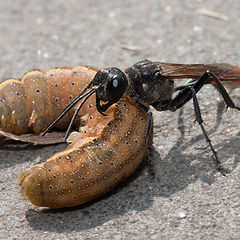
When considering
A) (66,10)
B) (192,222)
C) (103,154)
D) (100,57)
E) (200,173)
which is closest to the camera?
(192,222)

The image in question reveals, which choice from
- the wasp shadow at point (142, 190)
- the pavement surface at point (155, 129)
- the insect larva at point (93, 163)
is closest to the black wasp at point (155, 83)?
the insect larva at point (93, 163)

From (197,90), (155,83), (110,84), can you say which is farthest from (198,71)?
(110,84)

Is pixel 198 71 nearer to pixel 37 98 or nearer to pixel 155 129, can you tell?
pixel 155 129

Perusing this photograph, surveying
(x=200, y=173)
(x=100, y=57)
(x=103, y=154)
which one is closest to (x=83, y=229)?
(x=103, y=154)

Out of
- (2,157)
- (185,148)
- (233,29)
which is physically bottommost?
(2,157)

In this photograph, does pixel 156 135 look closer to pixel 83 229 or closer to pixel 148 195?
pixel 148 195

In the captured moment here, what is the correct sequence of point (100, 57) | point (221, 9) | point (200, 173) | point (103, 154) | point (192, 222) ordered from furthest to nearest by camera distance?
1. point (221, 9)
2. point (100, 57)
3. point (200, 173)
4. point (103, 154)
5. point (192, 222)
